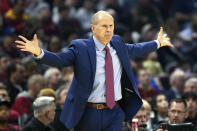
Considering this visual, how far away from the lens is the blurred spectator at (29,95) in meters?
8.52

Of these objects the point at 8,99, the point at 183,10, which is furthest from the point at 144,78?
the point at 183,10

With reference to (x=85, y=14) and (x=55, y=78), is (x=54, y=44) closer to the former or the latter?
(x=55, y=78)

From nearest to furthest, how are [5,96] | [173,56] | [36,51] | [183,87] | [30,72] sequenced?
[36,51] → [5,96] → [30,72] → [183,87] → [173,56]

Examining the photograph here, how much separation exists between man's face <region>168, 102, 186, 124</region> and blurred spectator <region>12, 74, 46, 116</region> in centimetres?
239

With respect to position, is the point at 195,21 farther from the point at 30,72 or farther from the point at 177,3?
the point at 30,72

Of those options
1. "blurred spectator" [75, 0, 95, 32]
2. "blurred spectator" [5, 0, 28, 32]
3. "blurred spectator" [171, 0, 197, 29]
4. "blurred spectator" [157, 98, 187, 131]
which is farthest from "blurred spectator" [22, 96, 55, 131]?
"blurred spectator" [171, 0, 197, 29]

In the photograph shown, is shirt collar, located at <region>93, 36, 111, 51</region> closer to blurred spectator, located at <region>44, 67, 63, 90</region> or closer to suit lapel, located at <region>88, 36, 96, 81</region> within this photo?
suit lapel, located at <region>88, 36, 96, 81</region>

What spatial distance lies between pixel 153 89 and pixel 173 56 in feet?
7.03

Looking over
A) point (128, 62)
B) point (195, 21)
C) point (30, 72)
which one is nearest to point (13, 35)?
point (30, 72)

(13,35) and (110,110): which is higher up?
(13,35)

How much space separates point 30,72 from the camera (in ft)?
32.3

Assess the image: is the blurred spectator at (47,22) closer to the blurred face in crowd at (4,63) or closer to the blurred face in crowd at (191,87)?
the blurred face in crowd at (4,63)

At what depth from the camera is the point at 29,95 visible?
8742mm

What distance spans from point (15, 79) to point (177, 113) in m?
3.28
